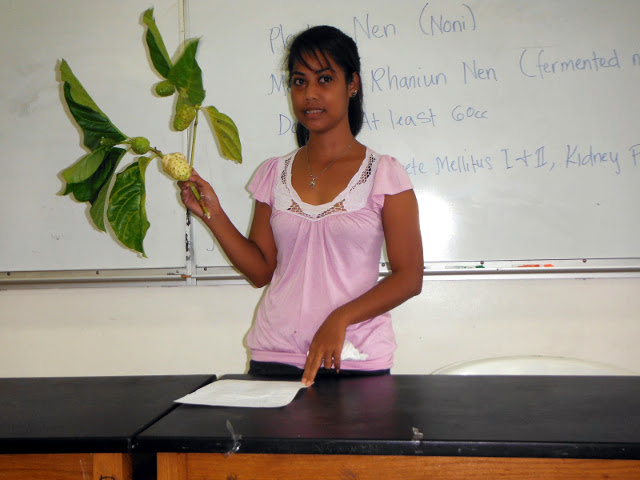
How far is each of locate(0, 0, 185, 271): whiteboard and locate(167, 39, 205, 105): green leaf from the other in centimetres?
91

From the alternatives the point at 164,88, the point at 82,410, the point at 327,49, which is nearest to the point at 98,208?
the point at 164,88

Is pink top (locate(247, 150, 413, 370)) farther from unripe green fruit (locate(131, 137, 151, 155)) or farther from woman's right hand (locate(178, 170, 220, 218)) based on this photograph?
unripe green fruit (locate(131, 137, 151, 155))

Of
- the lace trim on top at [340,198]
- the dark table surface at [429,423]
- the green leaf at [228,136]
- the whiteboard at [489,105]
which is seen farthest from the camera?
the whiteboard at [489,105]

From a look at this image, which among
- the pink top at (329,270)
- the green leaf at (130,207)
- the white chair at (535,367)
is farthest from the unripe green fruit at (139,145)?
the white chair at (535,367)

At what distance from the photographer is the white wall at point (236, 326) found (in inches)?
70.1

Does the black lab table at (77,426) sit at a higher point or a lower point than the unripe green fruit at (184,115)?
lower

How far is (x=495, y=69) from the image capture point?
177 cm

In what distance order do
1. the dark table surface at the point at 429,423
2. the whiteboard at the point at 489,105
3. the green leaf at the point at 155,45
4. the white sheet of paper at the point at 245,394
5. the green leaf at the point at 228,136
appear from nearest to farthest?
the dark table surface at the point at 429,423 < the white sheet of paper at the point at 245,394 < the green leaf at the point at 155,45 < the green leaf at the point at 228,136 < the whiteboard at the point at 489,105

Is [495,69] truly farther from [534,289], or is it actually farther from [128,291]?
[128,291]

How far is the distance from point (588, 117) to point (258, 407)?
4.86ft

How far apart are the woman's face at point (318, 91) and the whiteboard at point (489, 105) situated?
0.58 metres

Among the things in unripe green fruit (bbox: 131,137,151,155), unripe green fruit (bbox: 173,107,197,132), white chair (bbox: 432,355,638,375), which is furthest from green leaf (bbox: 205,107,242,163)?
white chair (bbox: 432,355,638,375)

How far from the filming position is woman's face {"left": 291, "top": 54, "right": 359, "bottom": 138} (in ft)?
4.07

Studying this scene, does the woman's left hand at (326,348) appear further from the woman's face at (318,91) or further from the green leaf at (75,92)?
the green leaf at (75,92)
